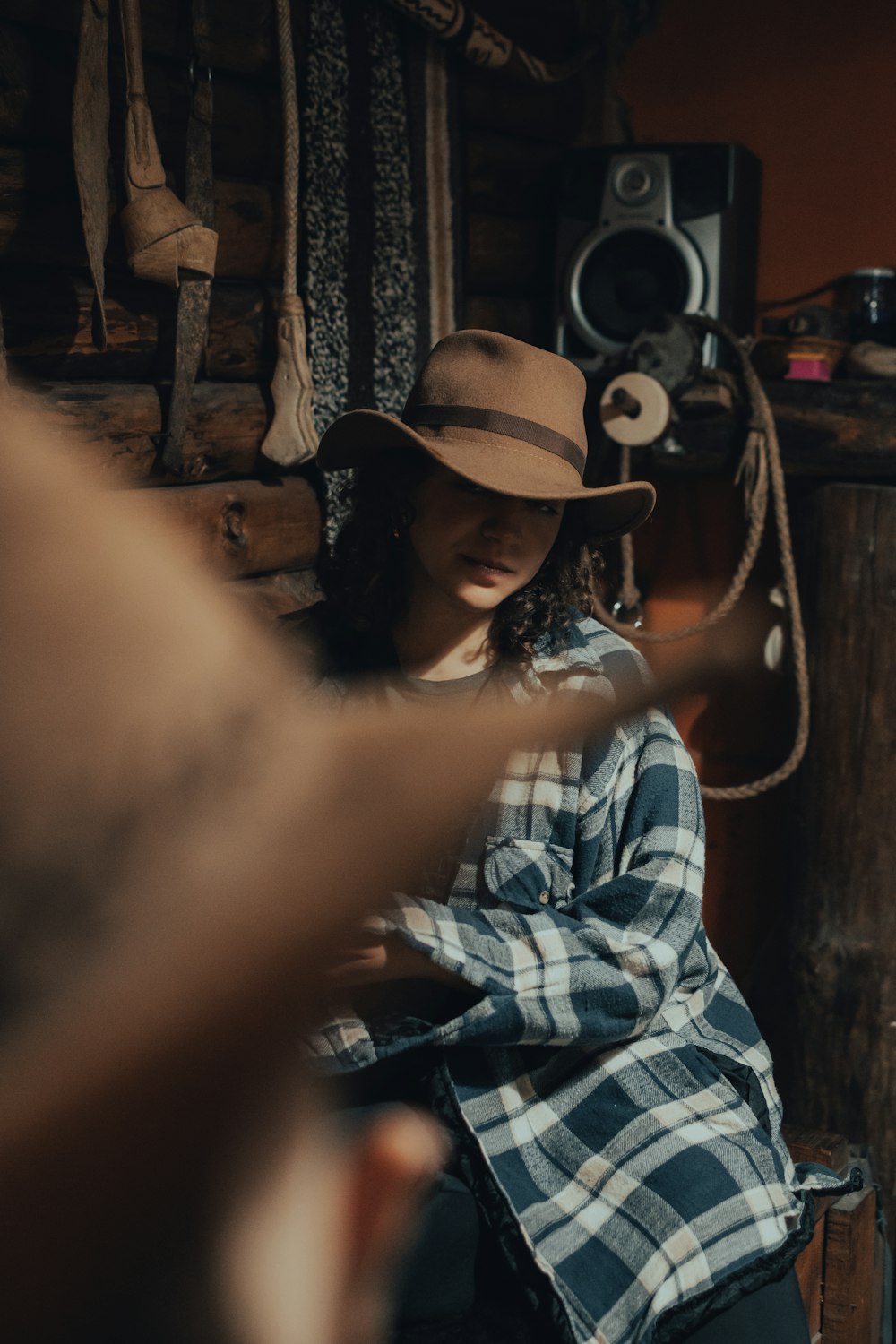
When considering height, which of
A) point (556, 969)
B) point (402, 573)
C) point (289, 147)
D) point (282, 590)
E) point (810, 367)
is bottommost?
point (556, 969)

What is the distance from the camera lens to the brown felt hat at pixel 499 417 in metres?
1.37

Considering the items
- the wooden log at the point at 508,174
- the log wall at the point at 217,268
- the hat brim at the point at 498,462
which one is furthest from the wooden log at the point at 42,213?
the wooden log at the point at 508,174

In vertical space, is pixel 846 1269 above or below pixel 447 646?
below

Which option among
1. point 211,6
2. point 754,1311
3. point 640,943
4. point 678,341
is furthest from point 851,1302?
point 211,6

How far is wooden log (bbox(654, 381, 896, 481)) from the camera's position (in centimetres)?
231

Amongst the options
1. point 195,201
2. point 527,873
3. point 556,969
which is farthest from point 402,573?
point 195,201

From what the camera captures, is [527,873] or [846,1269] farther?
[846,1269]

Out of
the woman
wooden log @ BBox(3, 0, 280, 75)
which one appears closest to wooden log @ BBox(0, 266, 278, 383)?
wooden log @ BBox(3, 0, 280, 75)

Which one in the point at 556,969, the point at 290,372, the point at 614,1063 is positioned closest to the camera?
the point at 556,969

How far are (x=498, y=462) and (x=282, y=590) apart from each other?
901 mm

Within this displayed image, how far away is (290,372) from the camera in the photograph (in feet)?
6.70

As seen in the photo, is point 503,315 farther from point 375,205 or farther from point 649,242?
point 375,205

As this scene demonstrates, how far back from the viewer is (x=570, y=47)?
Answer: 9.07 feet

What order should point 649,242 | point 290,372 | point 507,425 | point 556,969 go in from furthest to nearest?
point 649,242 < point 290,372 < point 507,425 < point 556,969
